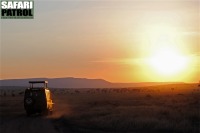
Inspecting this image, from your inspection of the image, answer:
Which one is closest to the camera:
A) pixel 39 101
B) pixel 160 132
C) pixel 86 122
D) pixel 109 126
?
pixel 160 132

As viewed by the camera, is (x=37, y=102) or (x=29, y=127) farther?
(x=37, y=102)

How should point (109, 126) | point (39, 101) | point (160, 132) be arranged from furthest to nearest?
point (39, 101), point (109, 126), point (160, 132)

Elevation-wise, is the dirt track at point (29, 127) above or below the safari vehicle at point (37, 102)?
below

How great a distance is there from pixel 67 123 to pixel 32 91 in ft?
25.8

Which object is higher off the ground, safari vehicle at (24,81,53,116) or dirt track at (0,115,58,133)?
safari vehicle at (24,81,53,116)

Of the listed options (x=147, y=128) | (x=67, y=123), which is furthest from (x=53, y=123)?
(x=147, y=128)

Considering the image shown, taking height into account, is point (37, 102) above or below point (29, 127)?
above

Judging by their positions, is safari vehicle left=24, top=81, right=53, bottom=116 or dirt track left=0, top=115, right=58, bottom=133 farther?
safari vehicle left=24, top=81, right=53, bottom=116

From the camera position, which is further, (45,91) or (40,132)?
(45,91)

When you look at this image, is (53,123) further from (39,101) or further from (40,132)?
(39,101)

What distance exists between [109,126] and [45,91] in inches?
444

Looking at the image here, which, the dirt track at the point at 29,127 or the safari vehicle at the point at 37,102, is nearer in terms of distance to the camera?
the dirt track at the point at 29,127

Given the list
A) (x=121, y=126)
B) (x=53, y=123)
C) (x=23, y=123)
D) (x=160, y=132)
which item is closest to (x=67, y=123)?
(x=53, y=123)

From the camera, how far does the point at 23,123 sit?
29156 mm
